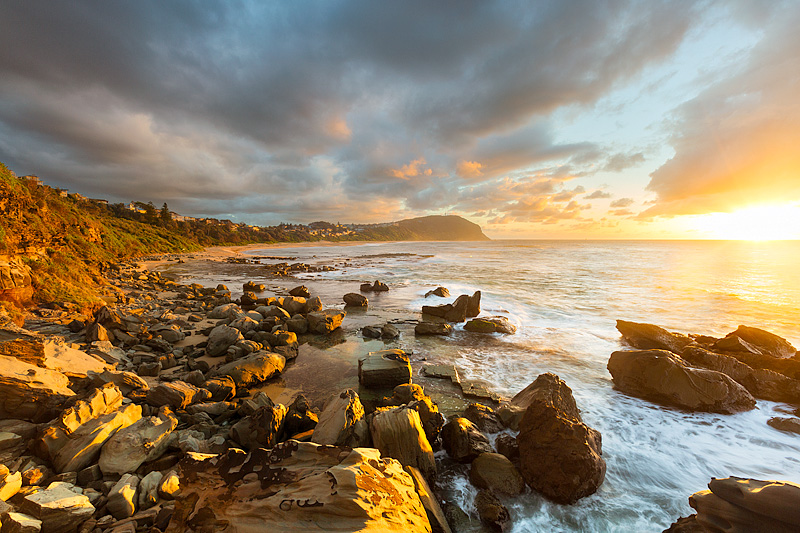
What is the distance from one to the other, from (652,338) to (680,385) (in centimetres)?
432

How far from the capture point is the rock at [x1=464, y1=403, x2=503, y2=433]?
6.20 metres

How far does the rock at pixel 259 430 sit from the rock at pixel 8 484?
2398 mm

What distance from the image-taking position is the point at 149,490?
11.9 ft

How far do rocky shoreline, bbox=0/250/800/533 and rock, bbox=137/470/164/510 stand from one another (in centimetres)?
1

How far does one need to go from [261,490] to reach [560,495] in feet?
15.1

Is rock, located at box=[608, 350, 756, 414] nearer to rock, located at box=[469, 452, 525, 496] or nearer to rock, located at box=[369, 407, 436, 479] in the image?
rock, located at box=[469, 452, 525, 496]

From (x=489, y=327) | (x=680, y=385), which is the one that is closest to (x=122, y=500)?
(x=680, y=385)

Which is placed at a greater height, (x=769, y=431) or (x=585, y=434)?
(x=585, y=434)

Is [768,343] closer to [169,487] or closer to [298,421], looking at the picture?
[298,421]

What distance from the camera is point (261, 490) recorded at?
343 cm

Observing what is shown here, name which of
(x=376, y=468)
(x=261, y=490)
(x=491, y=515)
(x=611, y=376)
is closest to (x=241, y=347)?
(x=261, y=490)

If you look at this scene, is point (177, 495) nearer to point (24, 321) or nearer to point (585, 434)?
point (585, 434)

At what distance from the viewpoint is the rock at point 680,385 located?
7234 mm

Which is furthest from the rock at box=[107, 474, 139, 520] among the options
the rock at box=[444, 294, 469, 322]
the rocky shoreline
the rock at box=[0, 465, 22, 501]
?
the rock at box=[444, 294, 469, 322]
